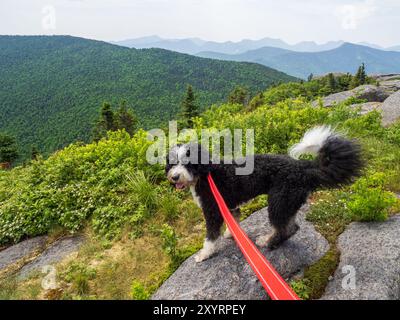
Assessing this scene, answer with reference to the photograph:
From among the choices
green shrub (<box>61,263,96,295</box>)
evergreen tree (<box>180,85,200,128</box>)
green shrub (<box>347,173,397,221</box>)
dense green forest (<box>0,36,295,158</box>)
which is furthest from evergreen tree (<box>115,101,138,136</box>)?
dense green forest (<box>0,36,295,158</box>)

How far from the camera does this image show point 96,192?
25.3 feet

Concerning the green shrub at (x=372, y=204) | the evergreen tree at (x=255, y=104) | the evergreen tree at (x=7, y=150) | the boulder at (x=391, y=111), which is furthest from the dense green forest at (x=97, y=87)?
the green shrub at (x=372, y=204)

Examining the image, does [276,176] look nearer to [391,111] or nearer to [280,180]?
[280,180]

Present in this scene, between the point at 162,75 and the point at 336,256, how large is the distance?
164543 millimetres

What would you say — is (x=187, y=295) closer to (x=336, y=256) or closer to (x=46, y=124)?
(x=336, y=256)

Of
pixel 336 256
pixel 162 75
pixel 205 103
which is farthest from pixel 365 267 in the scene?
pixel 162 75

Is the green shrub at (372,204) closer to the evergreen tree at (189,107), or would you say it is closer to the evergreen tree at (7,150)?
the evergreen tree at (189,107)

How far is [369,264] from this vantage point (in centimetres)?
356

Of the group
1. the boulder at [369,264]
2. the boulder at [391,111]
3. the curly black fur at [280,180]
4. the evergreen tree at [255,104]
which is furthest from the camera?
the evergreen tree at [255,104]

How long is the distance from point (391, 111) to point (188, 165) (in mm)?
10948

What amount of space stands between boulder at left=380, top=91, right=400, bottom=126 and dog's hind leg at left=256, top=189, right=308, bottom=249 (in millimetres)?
8936

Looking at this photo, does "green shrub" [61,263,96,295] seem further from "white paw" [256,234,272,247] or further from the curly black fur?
"white paw" [256,234,272,247]

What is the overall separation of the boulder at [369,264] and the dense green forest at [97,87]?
90.7m

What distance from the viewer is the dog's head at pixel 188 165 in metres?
4.30
